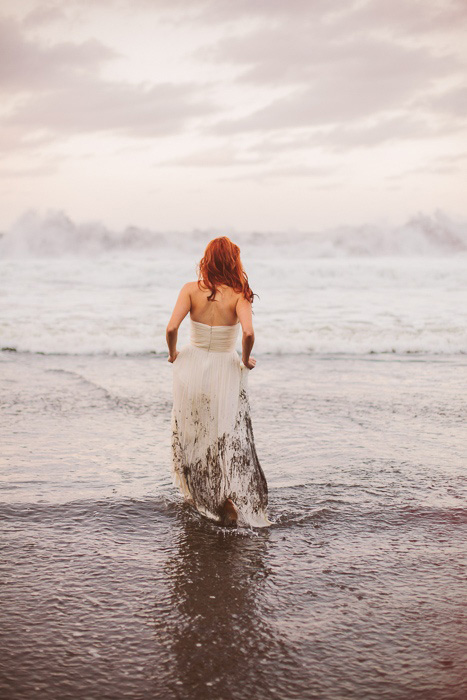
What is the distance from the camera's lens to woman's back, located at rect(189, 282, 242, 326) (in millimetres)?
4961

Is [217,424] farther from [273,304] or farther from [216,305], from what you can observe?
[273,304]

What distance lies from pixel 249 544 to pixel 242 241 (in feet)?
113

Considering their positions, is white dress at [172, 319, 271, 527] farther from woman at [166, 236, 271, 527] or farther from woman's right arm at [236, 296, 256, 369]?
woman's right arm at [236, 296, 256, 369]

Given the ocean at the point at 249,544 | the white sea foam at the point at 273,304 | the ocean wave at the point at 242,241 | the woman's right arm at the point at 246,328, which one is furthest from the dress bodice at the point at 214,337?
the ocean wave at the point at 242,241

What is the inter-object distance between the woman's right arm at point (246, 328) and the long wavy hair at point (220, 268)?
0.07 m

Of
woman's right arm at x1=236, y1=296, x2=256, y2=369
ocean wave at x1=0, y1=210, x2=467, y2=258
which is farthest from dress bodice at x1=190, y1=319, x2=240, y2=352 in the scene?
ocean wave at x1=0, y1=210, x2=467, y2=258

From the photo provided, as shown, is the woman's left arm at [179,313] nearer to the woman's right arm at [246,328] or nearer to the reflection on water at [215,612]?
the woman's right arm at [246,328]

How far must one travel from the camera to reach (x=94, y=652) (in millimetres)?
3178

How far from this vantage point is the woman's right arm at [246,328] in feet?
15.7

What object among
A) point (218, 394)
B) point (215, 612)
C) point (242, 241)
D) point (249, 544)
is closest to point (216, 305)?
point (218, 394)

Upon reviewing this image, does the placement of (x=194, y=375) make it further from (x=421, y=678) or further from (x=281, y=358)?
(x=281, y=358)

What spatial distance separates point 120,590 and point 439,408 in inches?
234

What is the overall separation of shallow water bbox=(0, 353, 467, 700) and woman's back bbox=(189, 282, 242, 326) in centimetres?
136

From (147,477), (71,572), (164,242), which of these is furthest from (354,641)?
(164,242)
